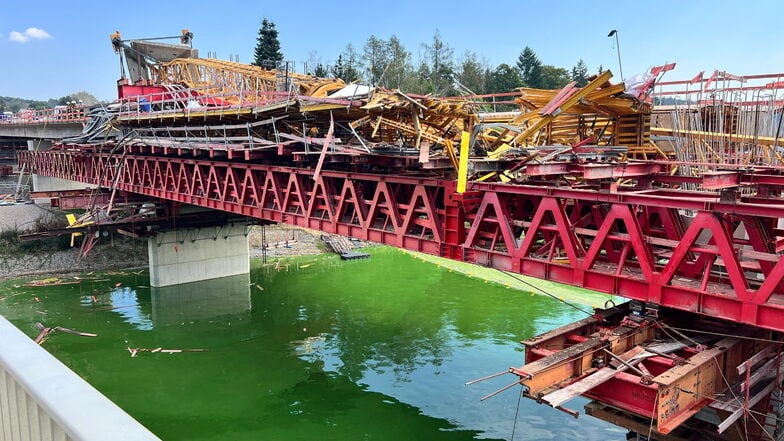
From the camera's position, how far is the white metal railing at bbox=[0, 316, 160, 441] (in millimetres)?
2049

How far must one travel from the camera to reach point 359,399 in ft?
62.5

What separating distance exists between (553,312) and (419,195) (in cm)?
1638

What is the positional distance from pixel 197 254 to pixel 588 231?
28.4 metres

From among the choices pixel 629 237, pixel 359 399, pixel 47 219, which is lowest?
pixel 359 399

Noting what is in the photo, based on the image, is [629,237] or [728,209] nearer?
[728,209]

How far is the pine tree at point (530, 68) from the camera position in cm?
7231

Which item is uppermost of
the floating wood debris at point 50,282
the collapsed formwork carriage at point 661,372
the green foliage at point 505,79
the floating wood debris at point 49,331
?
the green foliage at point 505,79

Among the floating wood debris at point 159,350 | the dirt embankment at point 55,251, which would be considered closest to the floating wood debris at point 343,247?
the dirt embankment at point 55,251

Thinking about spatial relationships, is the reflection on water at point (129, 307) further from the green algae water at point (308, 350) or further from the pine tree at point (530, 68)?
the pine tree at point (530, 68)

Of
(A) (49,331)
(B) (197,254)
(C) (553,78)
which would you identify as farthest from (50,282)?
(C) (553,78)

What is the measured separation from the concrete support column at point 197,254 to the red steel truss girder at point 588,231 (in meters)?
14.1

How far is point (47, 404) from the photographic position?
2.24 metres

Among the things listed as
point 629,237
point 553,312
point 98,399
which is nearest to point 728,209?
point 629,237

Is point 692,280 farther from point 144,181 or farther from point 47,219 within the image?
point 47,219
